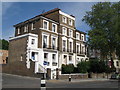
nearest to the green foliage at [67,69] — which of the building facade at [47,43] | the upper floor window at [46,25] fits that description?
the building facade at [47,43]

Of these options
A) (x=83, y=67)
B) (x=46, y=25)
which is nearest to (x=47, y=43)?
(x=46, y=25)

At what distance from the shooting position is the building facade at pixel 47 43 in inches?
1419

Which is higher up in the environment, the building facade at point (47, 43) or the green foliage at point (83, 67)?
the building facade at point (47, 43)

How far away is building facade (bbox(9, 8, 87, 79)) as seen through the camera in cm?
3603

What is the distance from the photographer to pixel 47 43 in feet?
130

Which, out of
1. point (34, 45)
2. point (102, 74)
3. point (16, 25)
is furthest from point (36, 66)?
point (102, 74)

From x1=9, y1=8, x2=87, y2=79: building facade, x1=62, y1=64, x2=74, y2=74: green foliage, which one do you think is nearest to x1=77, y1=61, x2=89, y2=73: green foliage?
x1=62, y1=64, x2=74, y2=74: green foliage

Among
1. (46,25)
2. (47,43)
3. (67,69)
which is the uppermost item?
(46,25)

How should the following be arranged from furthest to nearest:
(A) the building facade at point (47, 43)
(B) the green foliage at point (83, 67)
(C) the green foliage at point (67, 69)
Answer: (B) the green foliage at point (83, 67) → (C) the green foliage at point (67, 69) → (A) the building facade at point (47, 43)

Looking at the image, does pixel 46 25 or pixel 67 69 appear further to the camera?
pixel 46 25

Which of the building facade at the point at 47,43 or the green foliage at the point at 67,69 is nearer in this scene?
the building facade at the point at 47,43

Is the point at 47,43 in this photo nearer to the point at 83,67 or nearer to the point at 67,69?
the point at 67,69

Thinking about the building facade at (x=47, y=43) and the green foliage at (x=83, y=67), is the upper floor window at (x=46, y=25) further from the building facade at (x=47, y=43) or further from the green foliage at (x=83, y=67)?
the green foliage at (x=83, y=67)

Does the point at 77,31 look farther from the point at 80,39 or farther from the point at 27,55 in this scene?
the point at 27,55
